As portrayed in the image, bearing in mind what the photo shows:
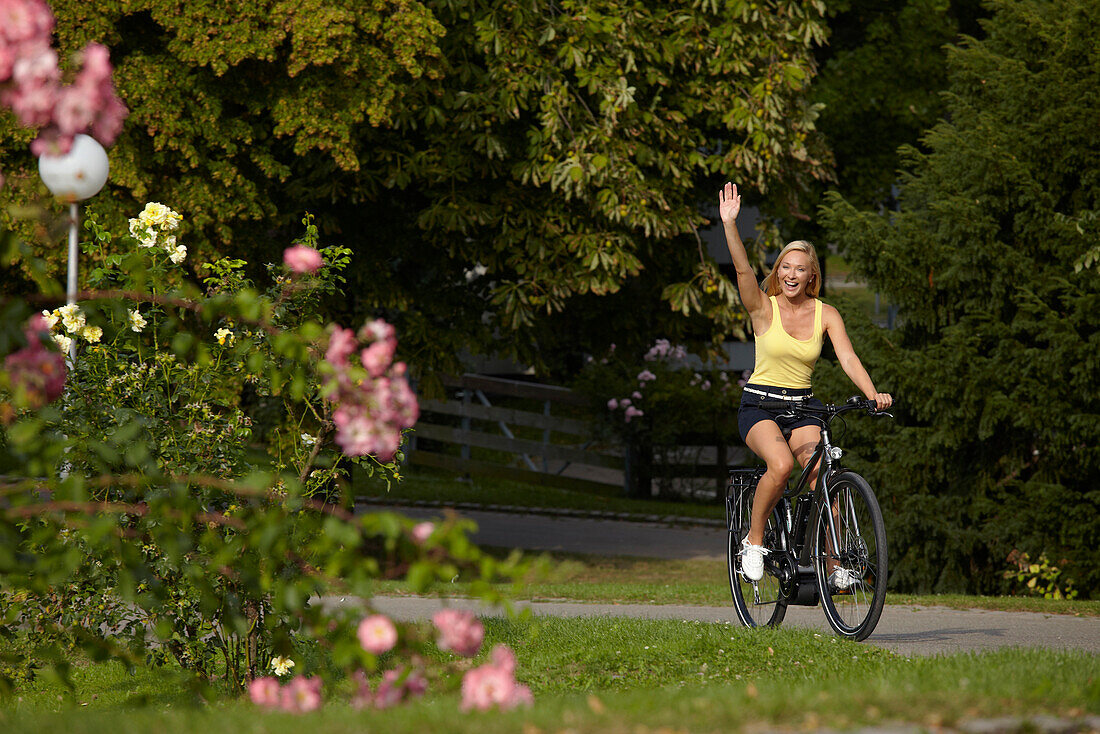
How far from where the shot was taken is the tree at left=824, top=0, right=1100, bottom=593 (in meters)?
9.44

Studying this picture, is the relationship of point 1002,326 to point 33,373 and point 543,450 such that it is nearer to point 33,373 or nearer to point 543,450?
point 33,373

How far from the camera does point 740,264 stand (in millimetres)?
6238

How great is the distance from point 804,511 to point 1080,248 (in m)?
4.65

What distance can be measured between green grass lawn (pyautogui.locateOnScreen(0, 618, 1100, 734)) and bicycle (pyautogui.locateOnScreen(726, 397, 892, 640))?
217 millimetres

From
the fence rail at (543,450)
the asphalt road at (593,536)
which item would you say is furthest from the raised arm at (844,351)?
the fence rail at (543,450)

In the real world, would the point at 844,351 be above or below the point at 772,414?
above

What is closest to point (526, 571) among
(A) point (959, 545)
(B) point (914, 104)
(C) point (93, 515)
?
(C) point (93, 515)

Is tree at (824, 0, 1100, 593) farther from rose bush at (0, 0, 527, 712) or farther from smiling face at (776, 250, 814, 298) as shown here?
rose bush at (0, 0, 527, 712)

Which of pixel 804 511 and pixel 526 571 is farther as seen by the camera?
pixel 804 511

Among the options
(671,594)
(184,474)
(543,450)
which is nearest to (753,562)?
(184,474)

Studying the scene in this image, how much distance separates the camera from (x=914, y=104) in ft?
56.3

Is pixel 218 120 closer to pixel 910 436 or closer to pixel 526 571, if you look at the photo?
pixel 910 436

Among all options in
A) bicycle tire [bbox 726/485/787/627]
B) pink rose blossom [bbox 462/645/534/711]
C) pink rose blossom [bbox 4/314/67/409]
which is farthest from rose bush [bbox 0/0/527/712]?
bicycle tire [bbox 726/485/787/627]

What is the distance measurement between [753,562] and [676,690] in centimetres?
242
